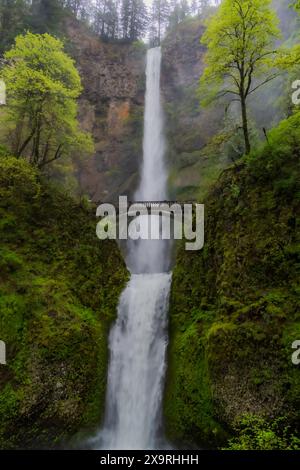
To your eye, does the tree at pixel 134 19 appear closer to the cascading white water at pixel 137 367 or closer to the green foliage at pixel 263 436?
the cascading white water at pixel 137 367

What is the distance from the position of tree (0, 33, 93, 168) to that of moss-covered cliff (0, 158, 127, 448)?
330cm

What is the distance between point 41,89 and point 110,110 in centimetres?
2253

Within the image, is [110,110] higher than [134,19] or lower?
lower

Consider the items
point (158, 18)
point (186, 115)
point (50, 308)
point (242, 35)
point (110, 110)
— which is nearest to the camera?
point (50, 308)

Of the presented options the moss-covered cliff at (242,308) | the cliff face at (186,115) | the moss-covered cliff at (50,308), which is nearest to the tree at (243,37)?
the moss-covered cliff at (242,308)

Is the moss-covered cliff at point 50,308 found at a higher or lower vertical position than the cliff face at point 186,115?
lower

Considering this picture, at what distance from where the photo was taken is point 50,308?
12148mm

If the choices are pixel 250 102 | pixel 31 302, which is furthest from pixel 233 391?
pixel 250 102

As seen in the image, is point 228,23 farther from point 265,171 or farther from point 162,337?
point 162,337

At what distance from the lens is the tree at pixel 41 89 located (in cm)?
1584

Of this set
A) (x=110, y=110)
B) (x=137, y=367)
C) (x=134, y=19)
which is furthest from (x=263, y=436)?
(x=134, y=19)

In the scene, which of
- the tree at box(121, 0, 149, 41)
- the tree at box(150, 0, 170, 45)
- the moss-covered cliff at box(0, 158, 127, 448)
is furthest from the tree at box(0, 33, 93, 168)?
the tree at box(150, 0, 170, 45)

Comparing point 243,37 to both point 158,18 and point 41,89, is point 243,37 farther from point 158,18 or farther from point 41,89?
point 158,18

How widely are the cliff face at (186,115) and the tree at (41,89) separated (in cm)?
1207
